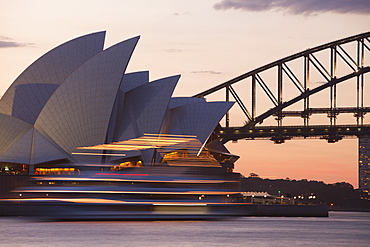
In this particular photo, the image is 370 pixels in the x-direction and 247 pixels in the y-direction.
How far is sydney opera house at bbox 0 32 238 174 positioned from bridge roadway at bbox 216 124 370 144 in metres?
19.9

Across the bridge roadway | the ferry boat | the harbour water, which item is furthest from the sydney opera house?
the bridge roadway

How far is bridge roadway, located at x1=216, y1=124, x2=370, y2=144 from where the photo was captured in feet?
294

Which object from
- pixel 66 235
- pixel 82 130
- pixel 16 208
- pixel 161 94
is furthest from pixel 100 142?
pixel 66 235

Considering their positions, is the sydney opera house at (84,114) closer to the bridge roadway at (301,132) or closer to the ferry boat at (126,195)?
→ the ferry boat at (126,195)

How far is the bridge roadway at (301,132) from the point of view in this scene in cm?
8956

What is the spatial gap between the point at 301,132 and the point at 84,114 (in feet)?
102

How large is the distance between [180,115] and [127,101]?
635cm

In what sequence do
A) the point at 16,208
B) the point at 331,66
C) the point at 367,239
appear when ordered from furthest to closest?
the point at 331,66, the point at 16,208, the point at 367,239

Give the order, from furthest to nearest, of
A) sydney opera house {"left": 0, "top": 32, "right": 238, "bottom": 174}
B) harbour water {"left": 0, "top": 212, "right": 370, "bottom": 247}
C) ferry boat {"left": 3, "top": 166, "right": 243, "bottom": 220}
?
sydney opera house {"left": 0, "top": 32, "right": 238, "bottom": 174}, ferry boat {"left": 3, "top": 166, "right": 243, "bottom": 220}, harbour water {"left": 0, "top": 212, "right": 370, "bottom": 247}

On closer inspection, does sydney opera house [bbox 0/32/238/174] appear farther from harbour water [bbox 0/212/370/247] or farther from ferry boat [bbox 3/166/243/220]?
harbour water [bbox 0/212/370/247]

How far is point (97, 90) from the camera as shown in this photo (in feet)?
217

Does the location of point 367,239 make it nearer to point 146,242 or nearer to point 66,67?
point 146,242

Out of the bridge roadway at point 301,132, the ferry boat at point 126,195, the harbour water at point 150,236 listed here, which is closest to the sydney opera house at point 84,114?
the ferry boat at point 126,195

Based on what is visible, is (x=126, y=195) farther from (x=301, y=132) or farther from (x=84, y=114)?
(x=301, y=132)
